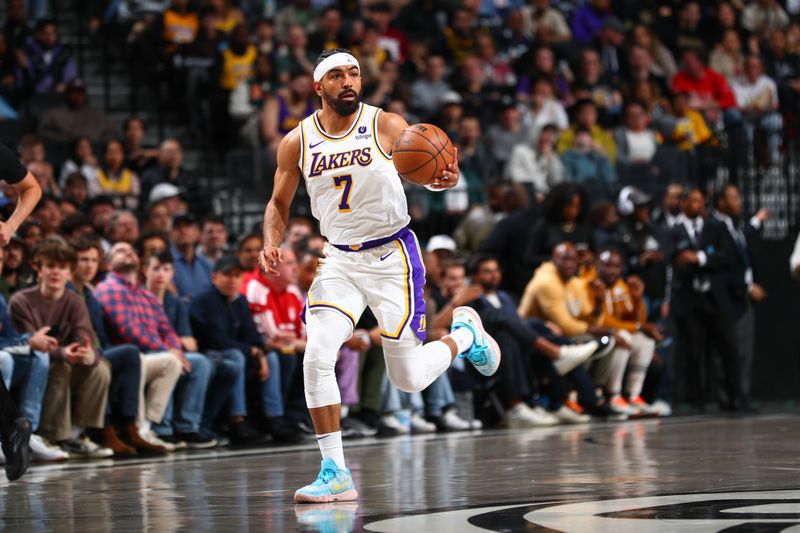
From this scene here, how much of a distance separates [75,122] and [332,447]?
9045mm

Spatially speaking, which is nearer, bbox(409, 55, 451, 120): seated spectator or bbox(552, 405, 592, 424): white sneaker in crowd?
bbox(552, 405, 592, 424): white sneaker in crowd

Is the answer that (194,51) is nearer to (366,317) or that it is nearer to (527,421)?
(366,317)

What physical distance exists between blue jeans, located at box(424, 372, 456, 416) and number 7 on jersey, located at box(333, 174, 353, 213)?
5845 mm

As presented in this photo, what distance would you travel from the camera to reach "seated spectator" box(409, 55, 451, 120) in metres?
18.4

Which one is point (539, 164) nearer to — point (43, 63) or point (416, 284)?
point (43, 63)

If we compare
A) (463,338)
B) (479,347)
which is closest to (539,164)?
(479,347)

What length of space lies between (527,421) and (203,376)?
3.45 meters

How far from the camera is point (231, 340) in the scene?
12.2m

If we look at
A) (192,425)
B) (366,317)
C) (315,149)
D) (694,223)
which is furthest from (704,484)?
(694,223)

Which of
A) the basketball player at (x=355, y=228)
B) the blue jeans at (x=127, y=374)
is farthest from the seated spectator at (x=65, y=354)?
the basketball player at (x=355, y=228)

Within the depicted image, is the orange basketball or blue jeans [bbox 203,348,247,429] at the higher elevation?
the orange basketball

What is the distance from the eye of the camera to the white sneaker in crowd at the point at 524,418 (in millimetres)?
13727

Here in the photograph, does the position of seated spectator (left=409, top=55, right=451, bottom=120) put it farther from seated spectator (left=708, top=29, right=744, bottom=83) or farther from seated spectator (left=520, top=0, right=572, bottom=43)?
seated spectator (left=708, top=29, right=744, bottom=83)

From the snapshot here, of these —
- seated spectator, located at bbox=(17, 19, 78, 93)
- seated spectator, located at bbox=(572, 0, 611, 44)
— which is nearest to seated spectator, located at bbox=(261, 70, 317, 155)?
seated spectator, located at bbox=(17, 19, 78, 93)
